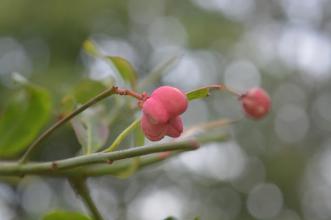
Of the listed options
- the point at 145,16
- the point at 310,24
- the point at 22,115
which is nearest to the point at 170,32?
the point at 145,16

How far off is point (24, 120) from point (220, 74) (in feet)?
13.3

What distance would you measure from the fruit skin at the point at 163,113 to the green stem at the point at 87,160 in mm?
15

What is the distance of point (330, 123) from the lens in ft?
16.4

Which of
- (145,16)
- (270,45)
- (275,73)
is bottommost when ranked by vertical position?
(275,73)

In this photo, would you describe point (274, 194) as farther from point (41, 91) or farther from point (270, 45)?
point (41, 91)

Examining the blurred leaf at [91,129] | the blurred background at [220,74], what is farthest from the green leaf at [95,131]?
the blurred background at [220,74]

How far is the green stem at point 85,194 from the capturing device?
13.3 inches

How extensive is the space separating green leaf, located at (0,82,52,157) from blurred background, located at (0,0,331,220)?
9.39ft

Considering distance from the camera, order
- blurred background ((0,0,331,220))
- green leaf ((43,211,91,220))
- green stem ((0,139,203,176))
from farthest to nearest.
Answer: blurred background ((0,0,331,220)), green leaf ((43,211,91,220)), green stem ((0,139,203,176))

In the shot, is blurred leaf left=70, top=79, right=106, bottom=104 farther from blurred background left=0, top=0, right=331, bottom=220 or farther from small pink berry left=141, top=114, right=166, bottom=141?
blurred background left=0, top=0, right=331, bottom=220

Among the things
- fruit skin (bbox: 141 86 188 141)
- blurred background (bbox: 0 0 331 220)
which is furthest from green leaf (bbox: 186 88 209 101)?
blurred background (bbox: 0 0 331 220)

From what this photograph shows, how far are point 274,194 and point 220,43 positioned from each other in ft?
4.07

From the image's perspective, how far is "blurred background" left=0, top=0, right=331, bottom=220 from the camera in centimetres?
387

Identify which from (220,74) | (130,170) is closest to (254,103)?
(130,170)
